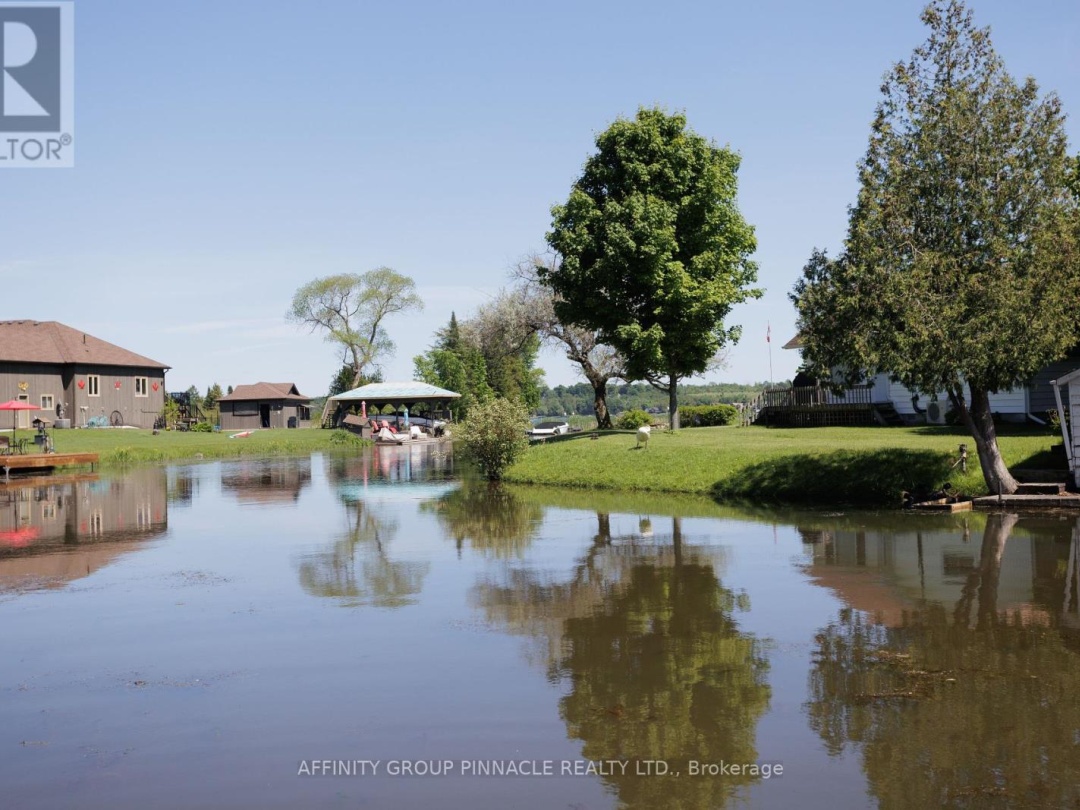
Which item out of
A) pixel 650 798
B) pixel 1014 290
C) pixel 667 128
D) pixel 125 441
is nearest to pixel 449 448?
pixel 125 441

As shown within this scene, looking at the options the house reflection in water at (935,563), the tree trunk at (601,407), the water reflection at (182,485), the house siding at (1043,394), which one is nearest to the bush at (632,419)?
the tree trunk at (601,407)

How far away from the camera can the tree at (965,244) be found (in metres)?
21.3

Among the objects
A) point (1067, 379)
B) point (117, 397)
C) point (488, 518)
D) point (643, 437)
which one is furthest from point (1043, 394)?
point (117, 397)

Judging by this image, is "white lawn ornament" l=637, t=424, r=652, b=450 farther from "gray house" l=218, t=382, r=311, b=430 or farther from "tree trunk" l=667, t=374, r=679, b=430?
"gray house" l=218, t=382, r=311, b=430

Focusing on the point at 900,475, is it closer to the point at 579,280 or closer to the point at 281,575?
the point at 281,575

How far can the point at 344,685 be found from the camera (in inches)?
391

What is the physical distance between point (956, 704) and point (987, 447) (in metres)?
15.6

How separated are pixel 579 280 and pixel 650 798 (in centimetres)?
3420

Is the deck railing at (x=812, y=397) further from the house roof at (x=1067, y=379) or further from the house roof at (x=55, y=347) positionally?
the house roof at (x=55, y=347)

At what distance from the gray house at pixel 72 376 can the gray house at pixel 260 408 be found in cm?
1292

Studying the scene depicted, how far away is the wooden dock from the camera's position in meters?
40.4

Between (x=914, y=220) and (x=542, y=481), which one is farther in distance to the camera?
(x=542, y=481)

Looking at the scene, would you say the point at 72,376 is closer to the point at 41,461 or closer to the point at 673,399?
the point at 41,461

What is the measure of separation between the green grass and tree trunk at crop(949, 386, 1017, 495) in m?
39.7
